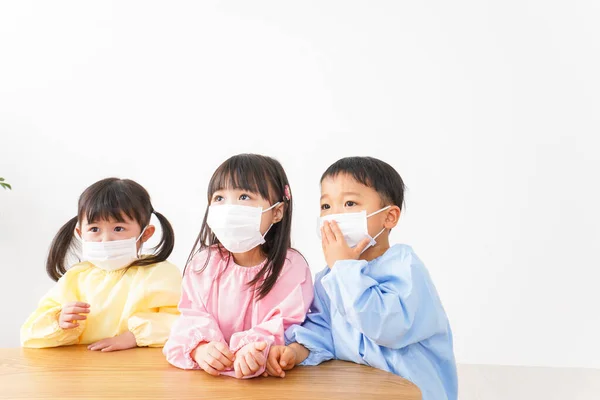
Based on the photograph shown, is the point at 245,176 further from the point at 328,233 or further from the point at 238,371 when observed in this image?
the point at 238,371

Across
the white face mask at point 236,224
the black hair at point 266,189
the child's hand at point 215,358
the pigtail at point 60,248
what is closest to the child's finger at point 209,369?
the child's hand at point 215,358

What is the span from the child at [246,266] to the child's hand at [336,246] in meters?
0.14

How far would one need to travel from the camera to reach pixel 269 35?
4375 mm

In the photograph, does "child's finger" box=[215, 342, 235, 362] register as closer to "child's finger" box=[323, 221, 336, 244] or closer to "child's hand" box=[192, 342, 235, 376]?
"child's hand" box=[192, 342, 235, 376]

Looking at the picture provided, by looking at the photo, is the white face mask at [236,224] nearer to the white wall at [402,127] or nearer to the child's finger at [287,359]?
the child's finger at [287,359]

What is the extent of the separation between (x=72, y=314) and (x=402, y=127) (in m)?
2.78

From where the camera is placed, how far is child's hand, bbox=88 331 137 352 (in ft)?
6.53

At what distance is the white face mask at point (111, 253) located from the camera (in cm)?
216

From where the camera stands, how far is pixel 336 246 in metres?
1.88

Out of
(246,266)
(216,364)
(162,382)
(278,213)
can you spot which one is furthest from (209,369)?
(278,213)

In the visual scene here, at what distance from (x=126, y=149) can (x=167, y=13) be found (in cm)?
101

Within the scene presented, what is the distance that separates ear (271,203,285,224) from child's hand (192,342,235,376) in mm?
495

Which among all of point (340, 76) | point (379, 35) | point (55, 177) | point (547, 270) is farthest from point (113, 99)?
point (547, 270)

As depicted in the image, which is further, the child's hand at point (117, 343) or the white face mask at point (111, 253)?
the white face mask at point (111, 253)
